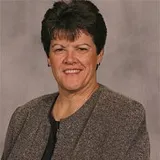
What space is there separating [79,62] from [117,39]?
0.66 metres

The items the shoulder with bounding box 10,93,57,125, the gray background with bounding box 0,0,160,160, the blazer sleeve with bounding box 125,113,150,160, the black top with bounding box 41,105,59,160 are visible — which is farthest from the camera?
the gray background with bounding box 0,0,160,160

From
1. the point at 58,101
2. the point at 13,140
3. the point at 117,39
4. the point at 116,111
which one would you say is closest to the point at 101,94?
the point at 116,111

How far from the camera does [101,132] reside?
1.37m

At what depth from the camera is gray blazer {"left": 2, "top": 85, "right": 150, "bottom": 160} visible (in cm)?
134

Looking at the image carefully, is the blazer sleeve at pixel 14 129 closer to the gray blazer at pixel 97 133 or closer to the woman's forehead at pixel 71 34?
the gray blazer at pixel 97 133

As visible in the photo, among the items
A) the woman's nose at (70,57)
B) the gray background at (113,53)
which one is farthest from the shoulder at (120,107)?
the gray background at (113,53)

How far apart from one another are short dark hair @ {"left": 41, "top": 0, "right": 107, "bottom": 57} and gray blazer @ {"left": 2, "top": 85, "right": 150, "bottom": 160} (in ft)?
0.59

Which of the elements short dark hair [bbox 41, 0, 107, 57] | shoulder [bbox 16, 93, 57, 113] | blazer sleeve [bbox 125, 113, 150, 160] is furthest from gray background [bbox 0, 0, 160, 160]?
blazer sleeve [bbox 125, 113, 150, 160]

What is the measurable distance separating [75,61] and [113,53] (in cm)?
66

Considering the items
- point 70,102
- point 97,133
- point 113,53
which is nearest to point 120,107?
point 97,133

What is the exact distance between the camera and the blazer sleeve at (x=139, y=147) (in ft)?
4.35

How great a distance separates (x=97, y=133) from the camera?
137 cm

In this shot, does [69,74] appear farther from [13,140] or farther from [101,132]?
[13,140]

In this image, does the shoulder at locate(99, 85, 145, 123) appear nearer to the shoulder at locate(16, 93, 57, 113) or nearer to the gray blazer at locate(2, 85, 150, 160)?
the gray blazer at locate(2, 85, 150, 160)
